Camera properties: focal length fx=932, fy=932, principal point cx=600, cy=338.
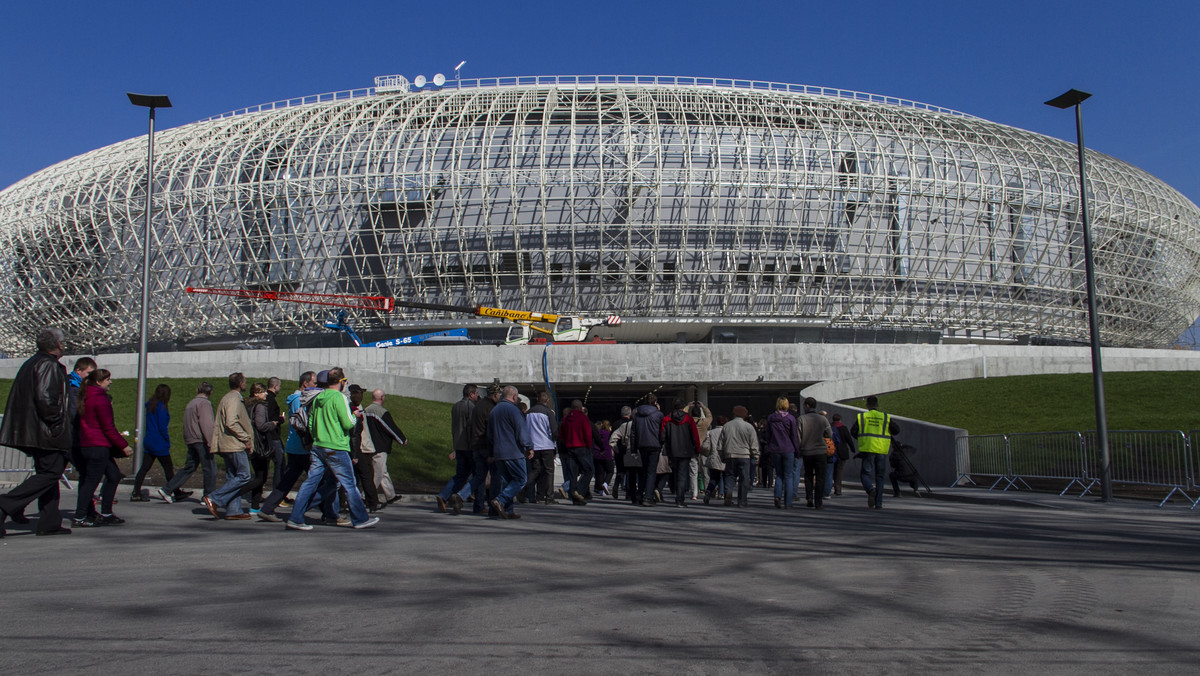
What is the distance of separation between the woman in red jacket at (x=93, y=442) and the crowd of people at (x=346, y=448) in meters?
0.01

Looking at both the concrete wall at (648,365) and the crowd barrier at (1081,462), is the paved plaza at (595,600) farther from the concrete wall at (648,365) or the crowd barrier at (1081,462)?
the concrete wall at (648,365)

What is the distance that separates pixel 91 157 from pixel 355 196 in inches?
796

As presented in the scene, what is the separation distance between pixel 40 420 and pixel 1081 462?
1409cm

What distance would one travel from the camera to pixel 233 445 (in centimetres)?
954

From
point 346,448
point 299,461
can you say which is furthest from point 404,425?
point 346,448

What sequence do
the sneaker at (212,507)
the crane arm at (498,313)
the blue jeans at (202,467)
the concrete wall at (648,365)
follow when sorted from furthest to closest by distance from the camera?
the crane arm at (498,313), the concrete wall at (648,365), the blue jeans at (202,467), the sneaker at (212,507)

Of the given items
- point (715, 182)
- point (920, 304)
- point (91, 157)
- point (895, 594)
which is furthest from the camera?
point (91, 157)

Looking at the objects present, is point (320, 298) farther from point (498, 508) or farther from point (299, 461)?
point (299, 461)

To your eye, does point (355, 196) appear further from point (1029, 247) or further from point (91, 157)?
point (1029, 247)

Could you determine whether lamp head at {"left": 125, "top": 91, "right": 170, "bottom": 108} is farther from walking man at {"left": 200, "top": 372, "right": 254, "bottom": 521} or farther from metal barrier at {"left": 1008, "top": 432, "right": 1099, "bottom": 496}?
metal barrier at {"left": 1008, "top": 432, "right": 1099, "bottom": 496}

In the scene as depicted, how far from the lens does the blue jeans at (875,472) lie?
12.3m

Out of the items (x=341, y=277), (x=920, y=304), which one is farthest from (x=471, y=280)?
(x=920, y=304)

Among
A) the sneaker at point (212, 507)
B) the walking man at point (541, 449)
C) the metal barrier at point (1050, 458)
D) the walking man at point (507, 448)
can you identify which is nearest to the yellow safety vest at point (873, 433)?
the walking man at point (541, 449)

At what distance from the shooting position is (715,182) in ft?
148
